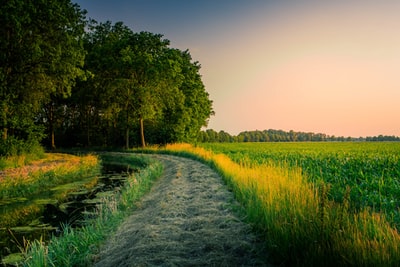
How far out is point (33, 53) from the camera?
61.3ft

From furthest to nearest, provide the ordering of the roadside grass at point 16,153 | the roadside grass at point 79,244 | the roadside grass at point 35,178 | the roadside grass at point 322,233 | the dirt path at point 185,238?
1. the roadside grass at point 16,153
2. the roadside grass at point 35,178
3. the roadside grass at point 79,244
4. the dirt path at point 185,238
5. the roadside grass at point 322,233

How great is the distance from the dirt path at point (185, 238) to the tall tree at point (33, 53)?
15.7 meters

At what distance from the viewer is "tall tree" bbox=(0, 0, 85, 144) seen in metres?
18.2

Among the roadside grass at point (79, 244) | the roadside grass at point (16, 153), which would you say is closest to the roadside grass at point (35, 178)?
the roadside grass at point (16, 153)

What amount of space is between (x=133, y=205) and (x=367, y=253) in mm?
6983

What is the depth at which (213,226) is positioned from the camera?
19.6 feet

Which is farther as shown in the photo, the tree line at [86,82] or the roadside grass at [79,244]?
the tree line at [86,82]

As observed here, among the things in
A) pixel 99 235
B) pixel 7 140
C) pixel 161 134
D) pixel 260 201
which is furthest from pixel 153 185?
pixel 161 134

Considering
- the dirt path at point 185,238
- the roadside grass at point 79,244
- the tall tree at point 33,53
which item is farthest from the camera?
the tall tree at point 33,53

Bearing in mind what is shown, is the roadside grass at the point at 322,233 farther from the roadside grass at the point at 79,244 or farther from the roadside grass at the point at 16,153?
the roadside grass at the point at 16,153

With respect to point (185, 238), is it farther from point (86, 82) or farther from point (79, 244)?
point (86, 82)

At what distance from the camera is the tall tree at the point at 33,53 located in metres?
18.2

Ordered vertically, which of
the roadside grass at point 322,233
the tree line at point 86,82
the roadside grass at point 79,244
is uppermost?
the tree line at point 86,82

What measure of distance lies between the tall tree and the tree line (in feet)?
0.20
